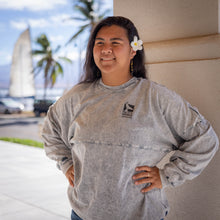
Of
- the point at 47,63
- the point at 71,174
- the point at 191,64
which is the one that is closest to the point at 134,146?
the point at 71,174

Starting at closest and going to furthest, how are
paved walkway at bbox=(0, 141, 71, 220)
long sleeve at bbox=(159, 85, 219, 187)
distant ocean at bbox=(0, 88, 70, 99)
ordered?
long sleeve at bbox=(159, 85, 219, 187) < paved walkway at bbox=(0, 141, 71, 220) < distant ocean at bbox=(0, 88, 70, 99)

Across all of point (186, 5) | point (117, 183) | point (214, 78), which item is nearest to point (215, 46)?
point (214, 78)

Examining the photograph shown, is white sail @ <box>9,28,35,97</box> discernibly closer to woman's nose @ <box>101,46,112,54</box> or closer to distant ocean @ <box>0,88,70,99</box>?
distant ocean @ <box>0,88,70,99</box>

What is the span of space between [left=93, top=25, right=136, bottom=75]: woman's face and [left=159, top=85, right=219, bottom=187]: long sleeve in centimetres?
22

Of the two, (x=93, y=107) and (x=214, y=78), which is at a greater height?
(x=214, y=78)

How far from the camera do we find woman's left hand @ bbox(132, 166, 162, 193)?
126 cm

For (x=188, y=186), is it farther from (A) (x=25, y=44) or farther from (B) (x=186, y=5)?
(A) (x=25, y=44)

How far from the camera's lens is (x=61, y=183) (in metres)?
4.04

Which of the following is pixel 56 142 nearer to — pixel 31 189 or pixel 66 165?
pixel 66 165

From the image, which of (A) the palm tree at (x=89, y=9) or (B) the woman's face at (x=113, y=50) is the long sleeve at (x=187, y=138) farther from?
(A) the palm tree at (x=89, y=9)

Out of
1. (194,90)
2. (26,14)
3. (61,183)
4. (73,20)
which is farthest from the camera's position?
(73,20)

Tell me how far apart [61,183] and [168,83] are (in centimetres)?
281

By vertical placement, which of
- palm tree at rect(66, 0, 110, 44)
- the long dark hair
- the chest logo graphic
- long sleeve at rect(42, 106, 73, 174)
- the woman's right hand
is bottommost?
the woman's right hand

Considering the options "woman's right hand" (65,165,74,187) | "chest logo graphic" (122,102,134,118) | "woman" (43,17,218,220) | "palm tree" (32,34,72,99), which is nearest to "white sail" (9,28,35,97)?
"palm tree" (32,34,72,99)
